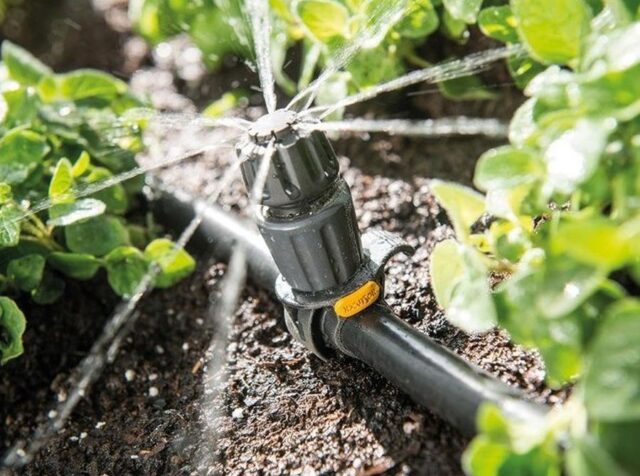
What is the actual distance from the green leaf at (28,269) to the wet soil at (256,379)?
4.9 inches

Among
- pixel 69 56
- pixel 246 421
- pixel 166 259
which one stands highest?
pixel 69 56

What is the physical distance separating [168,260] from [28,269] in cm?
21

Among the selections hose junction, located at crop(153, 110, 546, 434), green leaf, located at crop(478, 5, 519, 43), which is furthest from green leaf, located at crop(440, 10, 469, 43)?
hose junction, located at crop(153, 110, 546, 434)

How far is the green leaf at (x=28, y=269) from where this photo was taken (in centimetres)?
114

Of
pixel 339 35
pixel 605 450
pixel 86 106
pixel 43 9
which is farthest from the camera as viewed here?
pixel 43 9

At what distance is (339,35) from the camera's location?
1.14m

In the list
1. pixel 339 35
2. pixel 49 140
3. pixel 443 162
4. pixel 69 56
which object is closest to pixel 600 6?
pixel 339 35

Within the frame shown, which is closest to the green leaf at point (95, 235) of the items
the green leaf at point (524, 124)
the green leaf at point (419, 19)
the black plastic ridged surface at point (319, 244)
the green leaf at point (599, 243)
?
the black plastic ridged surface at point (319, 244)

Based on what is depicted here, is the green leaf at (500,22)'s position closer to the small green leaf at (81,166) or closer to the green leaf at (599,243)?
the green leaf at (599,243)

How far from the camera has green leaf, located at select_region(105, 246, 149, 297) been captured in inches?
47.2

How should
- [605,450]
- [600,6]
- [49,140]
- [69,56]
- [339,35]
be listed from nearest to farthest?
[605,450] < [600,6] < [339,35] < [49,140] < [69,56]

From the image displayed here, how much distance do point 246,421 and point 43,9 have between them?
5.30 feet

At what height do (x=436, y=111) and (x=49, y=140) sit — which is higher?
(x=49, y=140)

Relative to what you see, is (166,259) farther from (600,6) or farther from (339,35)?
(600,6)
